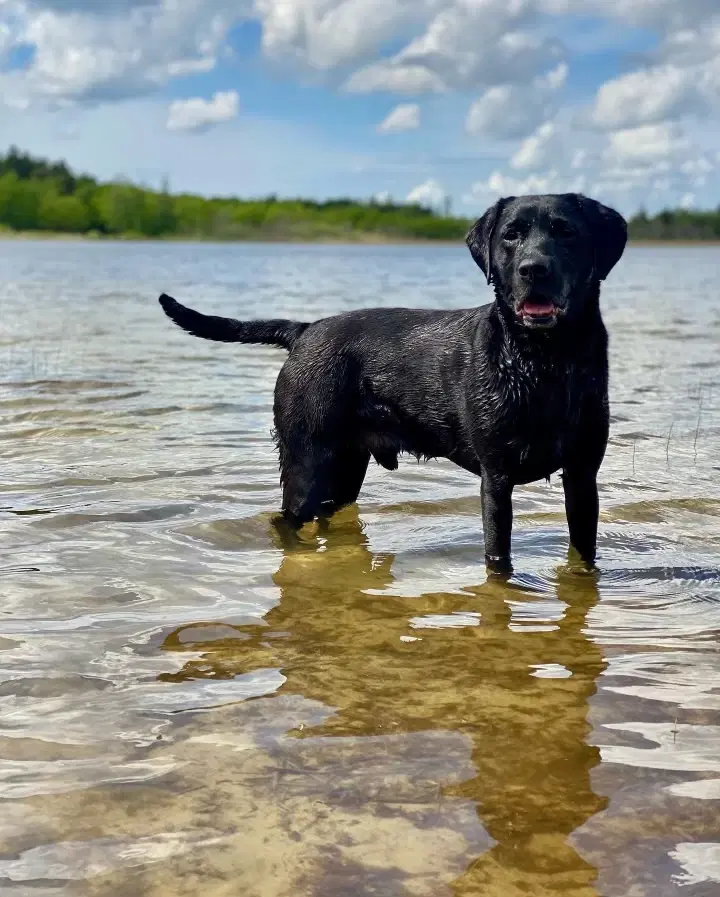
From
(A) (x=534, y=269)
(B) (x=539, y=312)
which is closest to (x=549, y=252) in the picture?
(A) (x=534, y=269)

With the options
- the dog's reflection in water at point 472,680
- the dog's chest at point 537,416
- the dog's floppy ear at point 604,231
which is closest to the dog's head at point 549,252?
the dog's floppy ear at point 604,231

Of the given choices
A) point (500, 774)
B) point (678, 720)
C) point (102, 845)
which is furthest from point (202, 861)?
point (678, 720)

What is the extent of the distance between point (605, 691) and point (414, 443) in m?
2.22

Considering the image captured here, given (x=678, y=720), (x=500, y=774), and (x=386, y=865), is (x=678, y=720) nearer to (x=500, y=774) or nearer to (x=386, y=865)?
(x=500, y=774)

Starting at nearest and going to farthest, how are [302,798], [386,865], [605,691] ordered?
1. [386,865]
2. [302,798]
3. [605,691]

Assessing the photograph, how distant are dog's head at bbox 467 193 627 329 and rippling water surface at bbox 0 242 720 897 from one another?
1353mm

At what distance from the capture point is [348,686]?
3730 mm

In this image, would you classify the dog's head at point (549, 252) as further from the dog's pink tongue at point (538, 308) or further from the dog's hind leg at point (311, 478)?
the dog's hind leg at point (311, 478)

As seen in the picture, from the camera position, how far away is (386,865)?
8.44 feet

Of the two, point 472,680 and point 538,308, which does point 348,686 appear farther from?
point 538,308

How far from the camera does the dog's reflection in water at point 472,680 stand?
2742mm

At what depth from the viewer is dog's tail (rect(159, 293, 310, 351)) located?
6156mm

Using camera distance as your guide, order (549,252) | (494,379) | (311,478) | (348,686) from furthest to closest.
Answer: (311,478) → (494,379) → (549,252) → (348,686)

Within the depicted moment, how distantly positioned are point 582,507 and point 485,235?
1.44 meters
